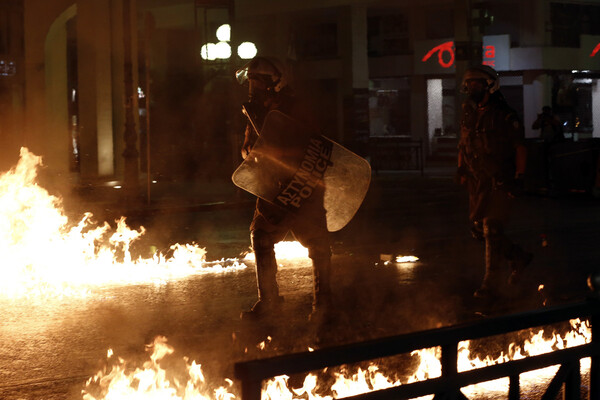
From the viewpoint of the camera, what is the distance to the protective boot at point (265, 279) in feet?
20.8

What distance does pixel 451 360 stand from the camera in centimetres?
292

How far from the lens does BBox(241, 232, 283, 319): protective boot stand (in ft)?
20.8

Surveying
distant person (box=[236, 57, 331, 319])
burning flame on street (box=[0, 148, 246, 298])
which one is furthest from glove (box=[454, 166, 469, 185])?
burning flame on street (box=[0, 148, 246, 298])

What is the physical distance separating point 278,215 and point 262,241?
35cm

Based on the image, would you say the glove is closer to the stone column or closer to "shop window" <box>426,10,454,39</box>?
the stone column

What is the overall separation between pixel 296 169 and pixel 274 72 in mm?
773

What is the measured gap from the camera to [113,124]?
26.0 meters

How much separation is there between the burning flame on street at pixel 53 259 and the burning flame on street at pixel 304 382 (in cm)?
342

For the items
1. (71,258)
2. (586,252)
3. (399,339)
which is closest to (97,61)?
(71,258)

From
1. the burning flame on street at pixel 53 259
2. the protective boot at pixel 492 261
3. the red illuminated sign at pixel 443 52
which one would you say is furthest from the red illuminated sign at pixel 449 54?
the protective boot at pixel 492 261

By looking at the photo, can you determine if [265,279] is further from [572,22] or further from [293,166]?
[572,22]

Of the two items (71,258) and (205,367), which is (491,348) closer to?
(205,367)

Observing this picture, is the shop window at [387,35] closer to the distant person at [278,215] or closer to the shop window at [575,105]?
the shop window at [575,105]

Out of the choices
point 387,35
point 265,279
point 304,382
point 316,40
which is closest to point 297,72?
point 316,40
